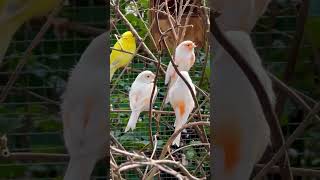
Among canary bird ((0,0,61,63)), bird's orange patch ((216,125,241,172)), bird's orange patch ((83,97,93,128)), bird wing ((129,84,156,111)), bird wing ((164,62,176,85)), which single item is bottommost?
bird wing ((129,84,156,111))

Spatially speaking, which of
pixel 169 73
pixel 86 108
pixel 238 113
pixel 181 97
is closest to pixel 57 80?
pixel 86 108

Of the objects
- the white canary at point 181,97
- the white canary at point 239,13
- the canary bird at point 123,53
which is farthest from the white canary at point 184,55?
the white canary at point 239,13

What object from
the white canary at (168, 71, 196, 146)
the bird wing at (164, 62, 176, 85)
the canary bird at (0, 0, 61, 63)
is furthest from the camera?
the bird wing at (164, 62, 176, 85)

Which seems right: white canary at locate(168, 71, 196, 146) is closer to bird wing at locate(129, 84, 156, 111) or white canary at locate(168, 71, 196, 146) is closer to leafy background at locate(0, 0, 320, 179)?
bird wing at locate(129, 84, 156, 111)

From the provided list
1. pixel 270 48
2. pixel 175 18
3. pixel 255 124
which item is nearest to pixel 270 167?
pixel 255 124

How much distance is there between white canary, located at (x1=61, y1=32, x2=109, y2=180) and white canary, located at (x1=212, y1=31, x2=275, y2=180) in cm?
16

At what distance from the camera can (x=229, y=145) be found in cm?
69

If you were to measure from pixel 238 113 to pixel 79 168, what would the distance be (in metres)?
0.23

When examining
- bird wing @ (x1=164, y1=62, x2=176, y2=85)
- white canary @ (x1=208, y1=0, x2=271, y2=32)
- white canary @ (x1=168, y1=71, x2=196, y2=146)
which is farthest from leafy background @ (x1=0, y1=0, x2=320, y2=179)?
bird wing @ (x1=164, y1=62, x2=176, y2=85)

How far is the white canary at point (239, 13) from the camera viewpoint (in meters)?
0.67

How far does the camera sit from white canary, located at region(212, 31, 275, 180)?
674 millimetres

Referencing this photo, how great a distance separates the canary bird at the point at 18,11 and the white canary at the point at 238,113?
0.24 metres

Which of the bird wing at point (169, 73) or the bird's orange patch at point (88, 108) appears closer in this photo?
the bird's orange patch at point (88, 108)

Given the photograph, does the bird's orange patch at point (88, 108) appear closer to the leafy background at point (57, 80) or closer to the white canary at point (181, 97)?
the leafy background at point (57, 80)
